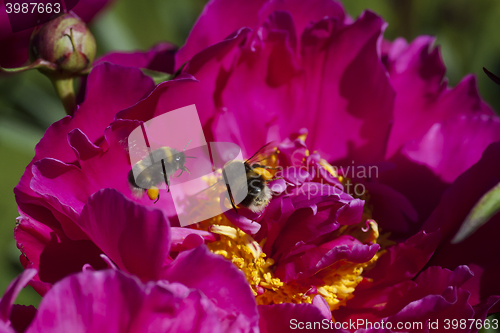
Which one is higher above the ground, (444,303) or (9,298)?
(9,298)

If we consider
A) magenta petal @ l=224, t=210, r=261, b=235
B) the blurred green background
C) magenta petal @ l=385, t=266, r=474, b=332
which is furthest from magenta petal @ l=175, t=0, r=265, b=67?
magenta petal @ l=385, t=266, r=474, b=332

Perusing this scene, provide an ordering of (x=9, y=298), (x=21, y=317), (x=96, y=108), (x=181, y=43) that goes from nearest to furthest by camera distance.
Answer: (x=9, y=298), (x=21, y=317), (x=96, y=108), (x=181, y=43)

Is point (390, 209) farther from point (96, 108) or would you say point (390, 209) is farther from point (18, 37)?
point (18, 37)

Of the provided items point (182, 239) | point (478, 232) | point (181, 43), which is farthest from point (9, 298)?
point (181, 43)

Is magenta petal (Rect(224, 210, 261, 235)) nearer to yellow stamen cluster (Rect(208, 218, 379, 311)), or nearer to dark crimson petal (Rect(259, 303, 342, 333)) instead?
yellow stamen cluster (Rect(208, 218, 379, 311))

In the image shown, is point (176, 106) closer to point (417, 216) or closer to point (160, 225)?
point (160, 225)

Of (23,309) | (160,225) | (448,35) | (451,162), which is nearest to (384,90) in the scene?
(451,162)

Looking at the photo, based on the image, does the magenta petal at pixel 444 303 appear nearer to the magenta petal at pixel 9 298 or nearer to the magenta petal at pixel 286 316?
the magenta petal at pixel 286 316
